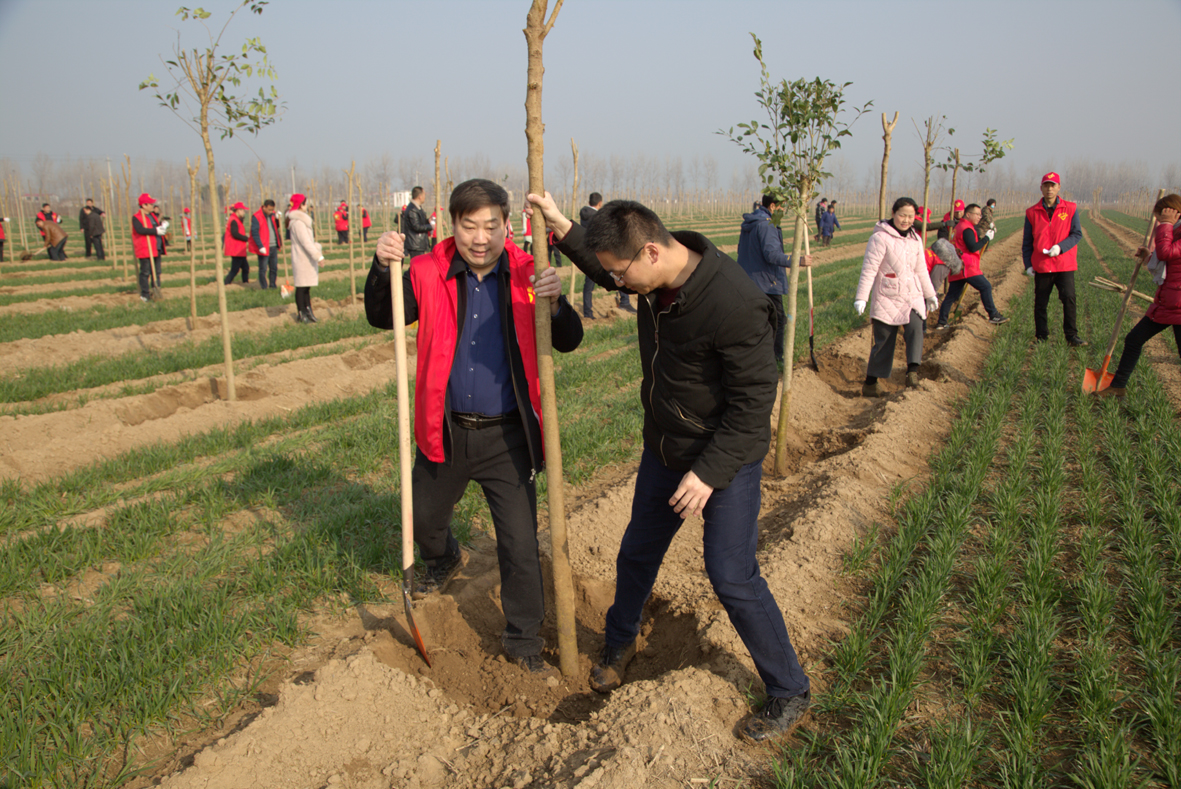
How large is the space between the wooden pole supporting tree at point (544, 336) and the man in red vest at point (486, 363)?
16cm

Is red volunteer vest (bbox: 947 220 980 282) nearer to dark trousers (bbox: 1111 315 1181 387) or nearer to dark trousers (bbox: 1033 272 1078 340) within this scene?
dark trousers (bbox: 1033 272 1078 340)

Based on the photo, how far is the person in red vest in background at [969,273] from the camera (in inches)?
406

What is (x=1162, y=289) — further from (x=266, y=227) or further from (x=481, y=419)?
(x=266, y=227)

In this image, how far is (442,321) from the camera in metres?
2.96

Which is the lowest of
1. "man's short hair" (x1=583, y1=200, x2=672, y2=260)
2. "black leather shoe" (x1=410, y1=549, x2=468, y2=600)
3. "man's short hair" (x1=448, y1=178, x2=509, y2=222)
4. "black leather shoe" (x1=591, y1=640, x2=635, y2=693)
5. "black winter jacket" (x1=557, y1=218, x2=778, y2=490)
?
"black leather shoe" (x1=591, y1=640, x2=635, y2=693)

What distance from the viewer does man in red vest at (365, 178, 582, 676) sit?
2.89 m

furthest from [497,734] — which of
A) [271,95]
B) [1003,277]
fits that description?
[1003,277]

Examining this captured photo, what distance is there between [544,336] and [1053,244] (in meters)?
8.63

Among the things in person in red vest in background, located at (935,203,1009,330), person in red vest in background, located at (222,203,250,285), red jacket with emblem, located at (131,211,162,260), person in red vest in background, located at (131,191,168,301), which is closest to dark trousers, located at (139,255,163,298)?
person in red vest in background, located at (131,191,168,301)

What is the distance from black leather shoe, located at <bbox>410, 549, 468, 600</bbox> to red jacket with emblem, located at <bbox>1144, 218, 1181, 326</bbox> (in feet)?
21.6

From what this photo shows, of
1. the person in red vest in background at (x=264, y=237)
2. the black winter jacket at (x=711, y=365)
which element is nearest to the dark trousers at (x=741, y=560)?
the black winter jacket at (x=711, y=365)

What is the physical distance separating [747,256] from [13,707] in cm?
672

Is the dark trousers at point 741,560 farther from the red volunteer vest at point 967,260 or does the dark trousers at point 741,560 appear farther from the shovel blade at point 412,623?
the red volunteer vest at point 967,260

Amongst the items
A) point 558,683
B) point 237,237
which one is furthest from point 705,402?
point 237,237
